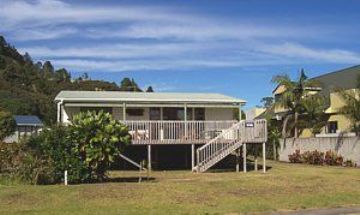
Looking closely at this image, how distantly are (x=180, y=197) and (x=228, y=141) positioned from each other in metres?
13.6

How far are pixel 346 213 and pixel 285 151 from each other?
25700 millimetres

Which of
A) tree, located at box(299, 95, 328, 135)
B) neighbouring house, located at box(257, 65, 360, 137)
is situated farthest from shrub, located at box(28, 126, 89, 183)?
tree, located at box(299, 95, 328, 135)

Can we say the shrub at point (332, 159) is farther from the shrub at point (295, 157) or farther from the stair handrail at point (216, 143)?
the stair handrail at point (216, 143)

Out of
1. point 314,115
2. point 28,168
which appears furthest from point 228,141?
point 314,115

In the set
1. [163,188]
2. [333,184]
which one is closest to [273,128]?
[333,184]

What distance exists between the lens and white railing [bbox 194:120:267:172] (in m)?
31.7

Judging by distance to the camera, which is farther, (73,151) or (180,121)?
(180,121)

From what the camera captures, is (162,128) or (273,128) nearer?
(162,128)

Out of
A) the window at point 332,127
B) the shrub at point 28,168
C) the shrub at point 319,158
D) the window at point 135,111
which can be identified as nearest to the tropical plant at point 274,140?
the shrub at point 319,158

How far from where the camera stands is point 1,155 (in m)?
25.1

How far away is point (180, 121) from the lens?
112ft

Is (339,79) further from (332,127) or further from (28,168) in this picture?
(28,168)

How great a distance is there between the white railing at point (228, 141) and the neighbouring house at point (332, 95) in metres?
8.62

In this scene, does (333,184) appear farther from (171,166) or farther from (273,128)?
(273,128)
